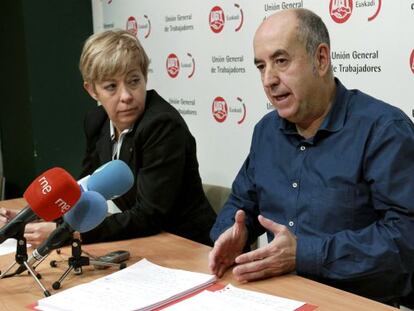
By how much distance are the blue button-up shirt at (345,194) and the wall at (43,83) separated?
2585 mm

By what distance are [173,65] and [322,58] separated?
1973mm

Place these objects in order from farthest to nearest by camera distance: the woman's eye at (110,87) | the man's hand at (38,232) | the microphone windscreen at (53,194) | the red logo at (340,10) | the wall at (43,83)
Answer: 1. the wall at (43,83)
2. the red logo at (340,10)
3. the woman's eye at (110,87)
4. the man's hand at (38,232)
5. the microphone windscreen at (53,194)

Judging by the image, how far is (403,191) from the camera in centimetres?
164

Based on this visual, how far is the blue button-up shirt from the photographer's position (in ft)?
5.27

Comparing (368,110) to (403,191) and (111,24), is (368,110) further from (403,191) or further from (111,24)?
(111,24)

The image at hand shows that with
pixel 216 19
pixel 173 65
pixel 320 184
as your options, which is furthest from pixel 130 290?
pixel 173 65

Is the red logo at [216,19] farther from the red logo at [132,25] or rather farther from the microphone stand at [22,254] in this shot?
the microphone stand at [22,254]

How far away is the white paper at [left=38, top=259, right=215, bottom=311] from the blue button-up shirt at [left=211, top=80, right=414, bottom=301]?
1.02 feet

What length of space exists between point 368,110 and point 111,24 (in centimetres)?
288

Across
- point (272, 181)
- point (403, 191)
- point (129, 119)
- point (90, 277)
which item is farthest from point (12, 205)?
point (403, 191)

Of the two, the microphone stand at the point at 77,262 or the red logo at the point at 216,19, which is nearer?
the microphone stand at the point at 77,262

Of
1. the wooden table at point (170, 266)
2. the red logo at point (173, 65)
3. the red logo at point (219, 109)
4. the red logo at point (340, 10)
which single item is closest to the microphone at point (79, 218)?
the wooden table at point (170, 266)

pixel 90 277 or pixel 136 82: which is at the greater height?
pixel 136 82

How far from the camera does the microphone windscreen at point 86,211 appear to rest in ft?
5.35
